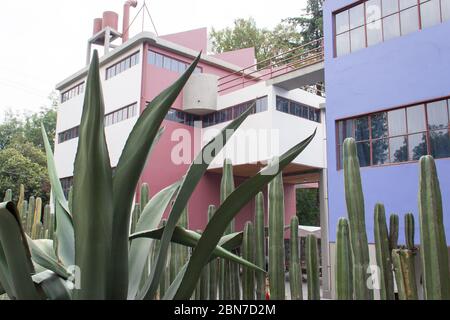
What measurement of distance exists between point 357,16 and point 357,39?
1.92 feet

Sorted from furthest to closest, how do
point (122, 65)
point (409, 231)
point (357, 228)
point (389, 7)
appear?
point (122, 65) < point (389, 7) < point (409, 231) < point (357, 228)

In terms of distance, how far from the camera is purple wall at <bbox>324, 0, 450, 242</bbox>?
8273mm

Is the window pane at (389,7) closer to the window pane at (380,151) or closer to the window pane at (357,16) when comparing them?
the window pane at (357,16)

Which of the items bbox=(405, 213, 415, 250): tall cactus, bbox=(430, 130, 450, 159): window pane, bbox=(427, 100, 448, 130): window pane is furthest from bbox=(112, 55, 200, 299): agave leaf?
bbox=(427, 100, 448, 130): window pane

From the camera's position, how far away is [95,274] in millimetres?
1318

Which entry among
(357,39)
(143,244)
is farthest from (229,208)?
(357,39)

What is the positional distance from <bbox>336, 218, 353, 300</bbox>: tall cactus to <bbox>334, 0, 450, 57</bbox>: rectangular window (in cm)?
788

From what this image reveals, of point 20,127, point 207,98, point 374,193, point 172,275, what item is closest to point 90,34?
point 207,98

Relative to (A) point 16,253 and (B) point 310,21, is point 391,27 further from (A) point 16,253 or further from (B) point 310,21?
(B) point 310,21

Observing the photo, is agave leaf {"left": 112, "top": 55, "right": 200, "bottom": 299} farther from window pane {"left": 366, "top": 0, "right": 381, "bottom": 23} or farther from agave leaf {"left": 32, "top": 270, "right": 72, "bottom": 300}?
window pane {"left": 366, "top": 0, "right": 381, "bottom": 23}

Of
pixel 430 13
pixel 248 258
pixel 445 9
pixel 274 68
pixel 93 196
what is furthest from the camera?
pixel 274 68

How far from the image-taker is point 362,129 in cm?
947
